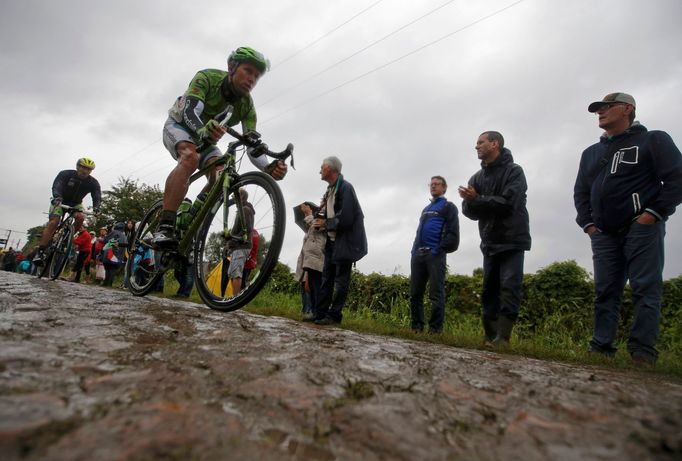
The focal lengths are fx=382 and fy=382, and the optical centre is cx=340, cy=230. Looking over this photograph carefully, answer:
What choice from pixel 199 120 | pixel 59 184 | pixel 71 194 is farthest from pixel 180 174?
pixel 71 194

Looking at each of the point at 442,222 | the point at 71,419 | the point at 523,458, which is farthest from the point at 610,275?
the point at 71,419

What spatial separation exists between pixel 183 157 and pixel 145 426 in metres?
3.04

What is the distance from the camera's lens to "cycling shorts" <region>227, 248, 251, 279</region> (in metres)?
3.49

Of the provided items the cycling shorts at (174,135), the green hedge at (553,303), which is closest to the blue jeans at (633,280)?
the green hedge at (553,303)

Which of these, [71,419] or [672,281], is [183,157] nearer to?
[71,419]

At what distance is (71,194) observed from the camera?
750cm

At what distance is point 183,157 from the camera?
3.38m

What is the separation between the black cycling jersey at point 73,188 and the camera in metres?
7.27

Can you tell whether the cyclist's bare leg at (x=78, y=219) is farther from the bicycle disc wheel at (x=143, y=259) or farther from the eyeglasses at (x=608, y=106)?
the eyeglasses at (x=608, y=106)

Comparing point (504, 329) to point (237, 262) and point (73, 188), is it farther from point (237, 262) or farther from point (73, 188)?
point (73, 188)

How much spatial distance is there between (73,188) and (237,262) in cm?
594

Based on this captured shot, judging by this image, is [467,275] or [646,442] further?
[467,275]

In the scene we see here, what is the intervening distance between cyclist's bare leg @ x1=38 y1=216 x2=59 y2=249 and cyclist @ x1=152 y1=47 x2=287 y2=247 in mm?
5093

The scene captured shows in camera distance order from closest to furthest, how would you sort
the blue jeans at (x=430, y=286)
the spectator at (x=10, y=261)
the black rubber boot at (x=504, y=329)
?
the black rubber boot at (x=504, y=329)
the blue jeans at (x=430, y=286)
the spectator at (x=10, y=261)
